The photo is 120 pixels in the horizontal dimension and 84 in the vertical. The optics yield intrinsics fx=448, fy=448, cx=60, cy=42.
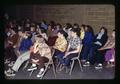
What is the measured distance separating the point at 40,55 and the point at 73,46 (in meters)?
0.50

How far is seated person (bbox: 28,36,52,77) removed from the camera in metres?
6.55

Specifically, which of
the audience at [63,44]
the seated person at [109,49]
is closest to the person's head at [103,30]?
the audience at [63,44]

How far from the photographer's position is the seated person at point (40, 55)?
258 inches

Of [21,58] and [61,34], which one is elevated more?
[61,34]

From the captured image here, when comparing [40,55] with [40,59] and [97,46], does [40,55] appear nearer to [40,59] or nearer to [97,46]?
[40,59]

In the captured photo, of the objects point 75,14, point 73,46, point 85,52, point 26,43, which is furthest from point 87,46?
point 26,43

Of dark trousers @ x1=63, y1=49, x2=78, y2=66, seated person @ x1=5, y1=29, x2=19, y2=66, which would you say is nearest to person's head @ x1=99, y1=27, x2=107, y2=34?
dark trousers @ x1=63, y1=49, x2=78, y2=66

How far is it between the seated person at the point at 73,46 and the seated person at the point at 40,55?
258 mm

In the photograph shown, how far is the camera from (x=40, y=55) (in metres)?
6.57

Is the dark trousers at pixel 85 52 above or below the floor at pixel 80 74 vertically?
above

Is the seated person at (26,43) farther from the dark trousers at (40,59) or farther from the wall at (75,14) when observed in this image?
the wall at (75,14)

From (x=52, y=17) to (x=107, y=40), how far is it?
34.2 inches
